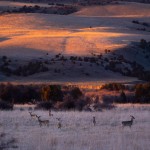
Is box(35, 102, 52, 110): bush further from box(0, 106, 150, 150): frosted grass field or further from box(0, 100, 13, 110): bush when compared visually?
box(0, 106, 150, 150): frosted grass field

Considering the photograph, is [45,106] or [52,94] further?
[52,94]

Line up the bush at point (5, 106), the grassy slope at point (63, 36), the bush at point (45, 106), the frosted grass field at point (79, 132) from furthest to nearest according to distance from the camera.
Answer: the grassy slope at point (63, 36) < the bush at point (45, 106) < the bush at point (5, 106) < the frosted grass field at point (79, 132)

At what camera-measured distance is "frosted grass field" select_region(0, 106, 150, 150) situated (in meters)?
15.2

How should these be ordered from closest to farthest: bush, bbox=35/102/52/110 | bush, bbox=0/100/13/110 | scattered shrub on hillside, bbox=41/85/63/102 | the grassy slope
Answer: bush, bbox=0/100/13/110 → bush, bbox=35/102/52/110 → scattered shrub on hillside, bbox=41/85/63/102 → the grassy slope

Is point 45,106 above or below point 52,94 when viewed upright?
above

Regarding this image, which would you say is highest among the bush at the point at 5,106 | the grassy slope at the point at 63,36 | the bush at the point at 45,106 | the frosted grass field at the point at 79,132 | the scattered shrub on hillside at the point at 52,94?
the frosted grass field at the point at 79,132

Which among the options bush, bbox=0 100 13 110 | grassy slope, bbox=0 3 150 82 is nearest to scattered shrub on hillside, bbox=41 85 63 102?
bush, bbox=0 100 13 110

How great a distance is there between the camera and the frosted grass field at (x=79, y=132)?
1516 cm

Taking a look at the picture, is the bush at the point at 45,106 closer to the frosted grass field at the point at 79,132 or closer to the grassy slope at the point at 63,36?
the frosted grass field at the point at 79,132

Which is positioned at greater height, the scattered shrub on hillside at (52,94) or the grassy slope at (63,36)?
the scattered shrub on hillside at (52,94)

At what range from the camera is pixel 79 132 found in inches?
697

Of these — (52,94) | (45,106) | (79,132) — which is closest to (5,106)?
(45,106)

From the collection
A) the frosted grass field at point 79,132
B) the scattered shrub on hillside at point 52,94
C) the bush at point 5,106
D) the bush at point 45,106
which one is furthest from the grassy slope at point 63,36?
the frosted grass field at point 79,132

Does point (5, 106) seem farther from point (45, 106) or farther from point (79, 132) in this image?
point (79, 132)
